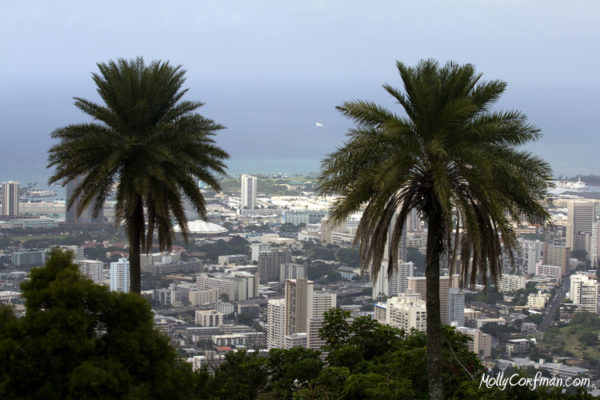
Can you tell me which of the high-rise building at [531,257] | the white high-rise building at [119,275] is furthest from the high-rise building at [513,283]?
the white high-rise building at [119,275]

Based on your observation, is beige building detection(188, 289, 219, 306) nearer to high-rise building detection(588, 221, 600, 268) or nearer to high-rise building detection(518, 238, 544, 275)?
high-rise building detection(518, 238, 544, 275)

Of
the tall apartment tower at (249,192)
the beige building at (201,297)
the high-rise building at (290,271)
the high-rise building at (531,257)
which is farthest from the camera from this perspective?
the tall apartment tower at (249,192)

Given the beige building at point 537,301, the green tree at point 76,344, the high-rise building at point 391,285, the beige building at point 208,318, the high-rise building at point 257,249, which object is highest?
the green tree at point 76,344

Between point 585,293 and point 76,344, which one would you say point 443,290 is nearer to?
point 585,293

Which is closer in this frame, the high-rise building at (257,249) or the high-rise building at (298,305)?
the high-rise building at (298,305)

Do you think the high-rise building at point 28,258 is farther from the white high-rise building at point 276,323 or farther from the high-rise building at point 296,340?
the high-rise building at point 296,340

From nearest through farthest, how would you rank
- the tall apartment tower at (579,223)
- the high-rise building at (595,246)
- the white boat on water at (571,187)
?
the high-rise building at (595,246), the tall apartment tower at (579,223), the white boat on water at (571,187)

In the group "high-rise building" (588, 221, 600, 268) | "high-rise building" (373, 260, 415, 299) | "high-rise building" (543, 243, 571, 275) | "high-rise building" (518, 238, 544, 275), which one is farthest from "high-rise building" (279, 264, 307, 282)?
A: "high-rise building" (588, 221, 600, 268)
